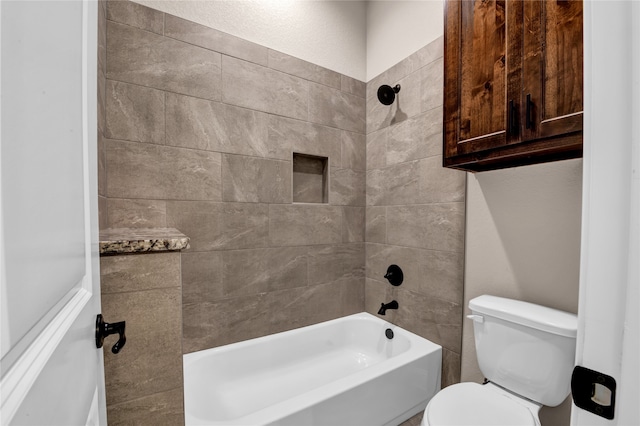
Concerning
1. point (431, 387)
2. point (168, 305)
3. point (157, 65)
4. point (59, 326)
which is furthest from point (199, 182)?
point (431, 387)

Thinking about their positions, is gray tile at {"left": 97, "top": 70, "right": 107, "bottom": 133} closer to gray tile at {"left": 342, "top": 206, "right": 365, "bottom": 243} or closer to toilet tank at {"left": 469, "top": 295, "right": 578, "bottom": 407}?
gray tile at {"left": 342, "top": 206, "right": 365, "bottom": 243}

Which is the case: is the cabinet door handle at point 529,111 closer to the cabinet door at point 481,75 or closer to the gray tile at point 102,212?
the cabinet door at point 481,75

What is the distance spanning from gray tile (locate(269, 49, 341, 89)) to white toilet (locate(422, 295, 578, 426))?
1.83 metres

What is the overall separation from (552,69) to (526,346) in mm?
1129

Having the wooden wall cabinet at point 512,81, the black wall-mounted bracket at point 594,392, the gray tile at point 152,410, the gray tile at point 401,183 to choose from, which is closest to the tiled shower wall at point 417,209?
the gray tile at point 401,183

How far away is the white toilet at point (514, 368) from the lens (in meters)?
1.11

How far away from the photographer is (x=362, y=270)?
236cm

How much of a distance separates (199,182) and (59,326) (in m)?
1.45

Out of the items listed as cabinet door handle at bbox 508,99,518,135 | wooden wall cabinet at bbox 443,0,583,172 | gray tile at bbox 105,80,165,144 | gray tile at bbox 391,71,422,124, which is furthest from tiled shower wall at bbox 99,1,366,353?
cabinet door handle at bbox 508,99,518,135

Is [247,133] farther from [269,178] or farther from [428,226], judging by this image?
[428,226]

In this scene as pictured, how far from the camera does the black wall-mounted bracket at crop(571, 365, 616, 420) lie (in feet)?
1.21

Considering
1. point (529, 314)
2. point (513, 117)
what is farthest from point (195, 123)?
point (529, 314)

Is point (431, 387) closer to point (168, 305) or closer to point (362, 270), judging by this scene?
point (362, 270)

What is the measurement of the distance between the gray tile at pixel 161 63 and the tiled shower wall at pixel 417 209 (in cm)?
128
